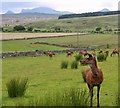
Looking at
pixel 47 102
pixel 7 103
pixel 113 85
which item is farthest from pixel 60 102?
pixel 113 85

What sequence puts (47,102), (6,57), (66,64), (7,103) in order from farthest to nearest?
(6,57), (66,64), (7,103), (47,102)

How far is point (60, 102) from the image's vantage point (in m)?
9.91

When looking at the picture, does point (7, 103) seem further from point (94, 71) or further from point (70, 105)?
point (70, 105)

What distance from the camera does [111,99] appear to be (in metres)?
14.6

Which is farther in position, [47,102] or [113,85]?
[113,85]

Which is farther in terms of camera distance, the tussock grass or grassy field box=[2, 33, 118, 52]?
grassy field box=[2, 33, 118, 52]

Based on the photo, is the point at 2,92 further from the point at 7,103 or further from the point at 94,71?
the point at 94,71

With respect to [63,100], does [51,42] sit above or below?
below

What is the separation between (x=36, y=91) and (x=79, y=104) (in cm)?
672

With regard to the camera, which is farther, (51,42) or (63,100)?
(51,42)

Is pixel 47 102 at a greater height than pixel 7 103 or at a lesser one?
greater

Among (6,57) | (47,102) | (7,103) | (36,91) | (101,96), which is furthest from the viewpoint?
(6,57)

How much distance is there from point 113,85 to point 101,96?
10.0ft

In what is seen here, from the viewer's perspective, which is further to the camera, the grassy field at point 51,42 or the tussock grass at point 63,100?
the grassy field at point 51,42
